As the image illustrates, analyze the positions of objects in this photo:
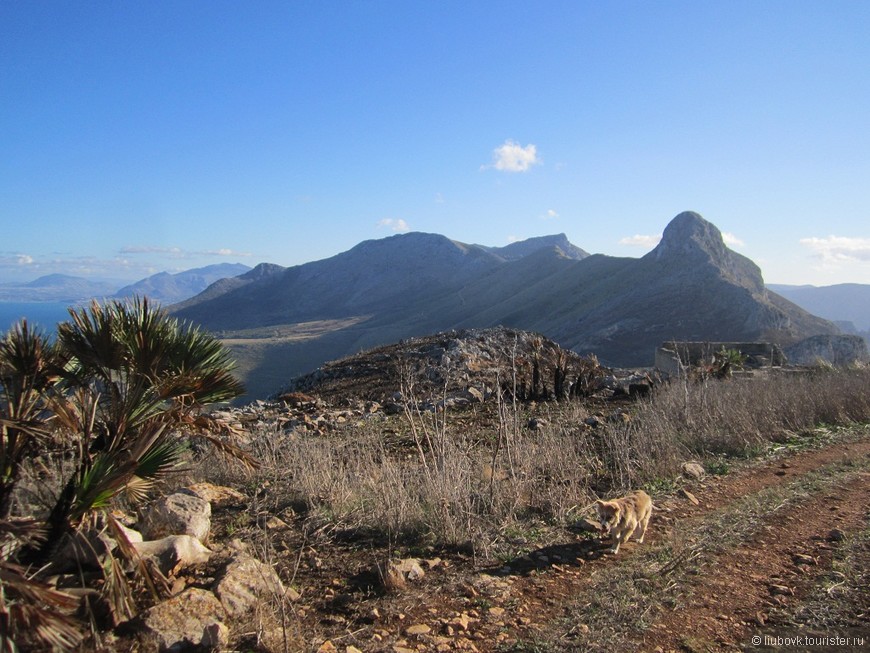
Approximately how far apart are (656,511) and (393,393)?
7.55m

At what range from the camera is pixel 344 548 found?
424 centimetres

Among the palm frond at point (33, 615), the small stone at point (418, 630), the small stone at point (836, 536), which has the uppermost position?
the palm frond at point (33, 615)

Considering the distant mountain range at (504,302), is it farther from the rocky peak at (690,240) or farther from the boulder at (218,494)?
the boulder at (218,494)

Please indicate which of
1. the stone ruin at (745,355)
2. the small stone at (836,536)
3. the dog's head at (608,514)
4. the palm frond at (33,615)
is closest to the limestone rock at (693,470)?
the small stone at (836,536)

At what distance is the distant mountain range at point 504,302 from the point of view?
62.3 m

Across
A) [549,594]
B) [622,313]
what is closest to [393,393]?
[549,594]

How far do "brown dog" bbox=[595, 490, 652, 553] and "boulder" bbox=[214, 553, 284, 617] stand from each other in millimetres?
2231

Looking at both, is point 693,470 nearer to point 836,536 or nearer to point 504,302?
point 836,536

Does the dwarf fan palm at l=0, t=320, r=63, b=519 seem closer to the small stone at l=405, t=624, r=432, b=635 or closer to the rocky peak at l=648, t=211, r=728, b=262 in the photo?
the small stone at l=405, t=624, r=432, b=635

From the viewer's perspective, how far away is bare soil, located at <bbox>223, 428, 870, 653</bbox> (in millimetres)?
3068

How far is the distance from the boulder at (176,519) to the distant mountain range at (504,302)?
106 feet

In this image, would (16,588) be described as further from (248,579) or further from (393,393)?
(393,393)

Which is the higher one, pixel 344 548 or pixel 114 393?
pixel 114 393

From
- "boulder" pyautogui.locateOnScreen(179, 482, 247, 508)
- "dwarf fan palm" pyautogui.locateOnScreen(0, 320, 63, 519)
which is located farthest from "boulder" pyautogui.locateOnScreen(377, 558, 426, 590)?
"dwarf fan palm" pyautogui.locateOnScreen(0, 320, 63, 519)
